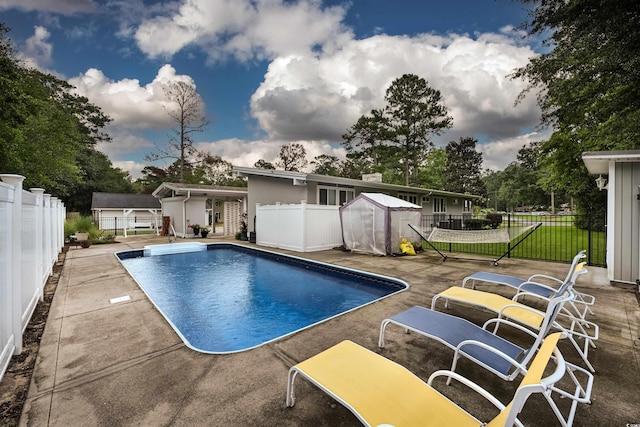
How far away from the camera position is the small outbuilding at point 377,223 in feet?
33.2

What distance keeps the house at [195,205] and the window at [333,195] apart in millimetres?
6565

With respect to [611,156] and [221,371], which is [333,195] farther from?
[221,371]

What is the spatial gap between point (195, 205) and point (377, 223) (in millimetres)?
12674

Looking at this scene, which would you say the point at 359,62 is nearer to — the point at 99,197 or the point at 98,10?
the point at 98,10

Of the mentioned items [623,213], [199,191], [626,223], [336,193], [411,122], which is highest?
[411,122]

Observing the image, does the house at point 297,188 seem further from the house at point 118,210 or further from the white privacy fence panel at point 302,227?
the house at point 118,210

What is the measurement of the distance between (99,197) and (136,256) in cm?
2176

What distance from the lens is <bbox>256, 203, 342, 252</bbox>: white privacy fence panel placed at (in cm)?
1144

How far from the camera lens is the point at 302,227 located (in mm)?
11375

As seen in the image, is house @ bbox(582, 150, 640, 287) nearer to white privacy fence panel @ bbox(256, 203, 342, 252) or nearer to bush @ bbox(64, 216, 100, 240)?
white privacy fence panel @ bbox(256, 203, 342, 252)

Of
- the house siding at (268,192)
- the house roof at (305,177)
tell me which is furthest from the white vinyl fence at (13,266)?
the house siding at (268,192)

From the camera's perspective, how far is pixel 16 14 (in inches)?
503

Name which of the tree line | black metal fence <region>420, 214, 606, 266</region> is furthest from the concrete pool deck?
the tree line

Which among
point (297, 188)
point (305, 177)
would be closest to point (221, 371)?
point (305, 177)
